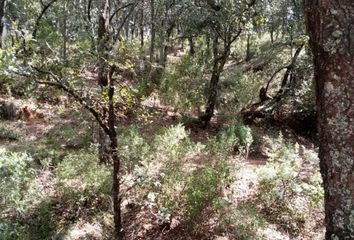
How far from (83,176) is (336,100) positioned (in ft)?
20.0

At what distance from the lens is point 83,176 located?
741 centimetres

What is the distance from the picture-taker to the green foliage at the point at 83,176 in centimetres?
702

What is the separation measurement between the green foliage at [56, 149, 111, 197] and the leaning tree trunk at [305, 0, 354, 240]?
533 cm

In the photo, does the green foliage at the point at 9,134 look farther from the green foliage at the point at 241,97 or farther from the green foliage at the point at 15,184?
the green foliage at the point at 241,97

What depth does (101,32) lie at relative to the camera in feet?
25.6

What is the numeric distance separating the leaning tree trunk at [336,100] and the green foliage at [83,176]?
5.33m

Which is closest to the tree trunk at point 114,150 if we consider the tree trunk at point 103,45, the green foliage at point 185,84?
the tree trunk at point 103,45

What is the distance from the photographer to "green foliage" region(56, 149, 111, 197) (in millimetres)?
7023

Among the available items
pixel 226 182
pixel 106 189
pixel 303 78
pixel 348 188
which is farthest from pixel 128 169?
pixel 303 78

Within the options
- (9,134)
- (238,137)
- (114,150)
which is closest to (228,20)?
(238,137)

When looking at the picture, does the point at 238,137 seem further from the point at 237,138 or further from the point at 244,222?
the point at 244,222

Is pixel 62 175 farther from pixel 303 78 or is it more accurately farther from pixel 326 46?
pixel 303 78

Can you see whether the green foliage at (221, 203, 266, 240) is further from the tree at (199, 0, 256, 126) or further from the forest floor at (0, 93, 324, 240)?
the tree at (199, 0, 256, 126)

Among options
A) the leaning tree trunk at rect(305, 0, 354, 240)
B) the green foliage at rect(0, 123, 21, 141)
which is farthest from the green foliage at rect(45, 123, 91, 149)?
the leaning tree trunk at rect(305, 0, 354, 240)
